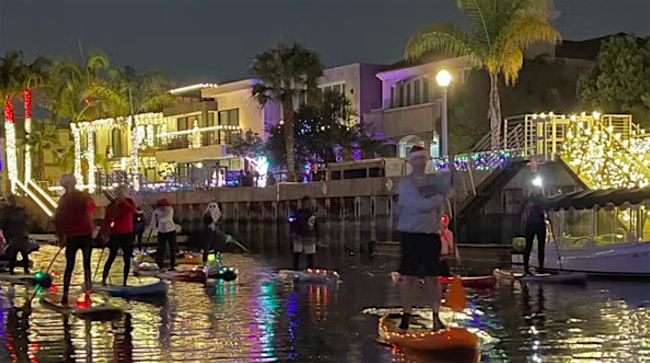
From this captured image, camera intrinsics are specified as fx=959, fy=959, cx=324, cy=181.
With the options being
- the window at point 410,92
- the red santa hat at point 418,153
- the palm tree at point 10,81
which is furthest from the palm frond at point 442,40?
the palm tree at point 10,81

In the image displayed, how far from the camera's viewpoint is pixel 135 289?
17.2 metres

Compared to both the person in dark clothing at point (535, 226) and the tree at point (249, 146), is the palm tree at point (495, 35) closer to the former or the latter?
the person in dark clothing at point (535, 226)

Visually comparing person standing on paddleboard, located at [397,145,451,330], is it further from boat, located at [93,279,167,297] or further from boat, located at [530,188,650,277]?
boat, located at [530,188,650,277]

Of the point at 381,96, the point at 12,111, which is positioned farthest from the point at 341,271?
the point at 12,111

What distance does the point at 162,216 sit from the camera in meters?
21.6

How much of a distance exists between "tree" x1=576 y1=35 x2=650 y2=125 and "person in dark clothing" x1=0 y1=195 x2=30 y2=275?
2530 cm

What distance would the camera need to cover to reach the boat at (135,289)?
55.9ft

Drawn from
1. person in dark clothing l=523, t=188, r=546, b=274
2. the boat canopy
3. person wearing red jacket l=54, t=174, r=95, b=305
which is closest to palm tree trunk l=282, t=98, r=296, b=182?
the boat canopy

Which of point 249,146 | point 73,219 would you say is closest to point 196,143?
point 249,146

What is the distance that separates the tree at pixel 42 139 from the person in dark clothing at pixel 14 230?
4896cm

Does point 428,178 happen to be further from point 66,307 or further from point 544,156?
point 544,156

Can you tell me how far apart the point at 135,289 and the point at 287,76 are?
36.0 m

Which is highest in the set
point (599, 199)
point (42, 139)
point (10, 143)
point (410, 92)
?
point (410, 92)

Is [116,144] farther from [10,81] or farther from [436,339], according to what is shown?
[436,339]
